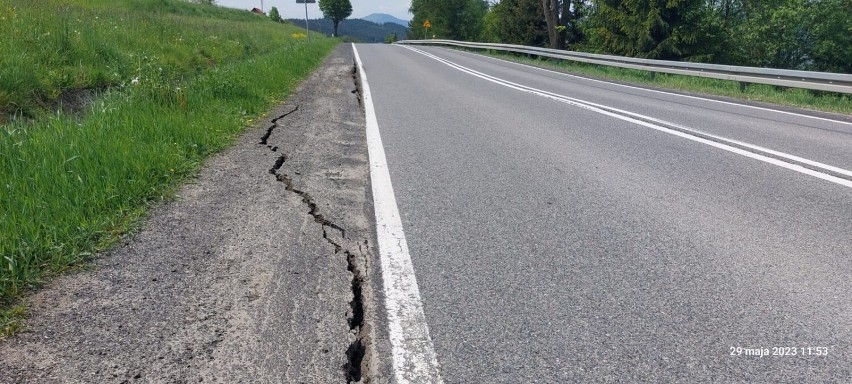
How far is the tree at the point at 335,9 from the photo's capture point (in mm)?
102875

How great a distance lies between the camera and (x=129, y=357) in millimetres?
2240

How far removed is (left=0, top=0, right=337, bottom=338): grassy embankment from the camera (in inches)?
125

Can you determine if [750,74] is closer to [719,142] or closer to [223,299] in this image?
[719,142]

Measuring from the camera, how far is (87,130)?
5.09m

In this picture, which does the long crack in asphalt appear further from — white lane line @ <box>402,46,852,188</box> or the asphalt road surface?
white lane line @ <box>402,46,852,188</box>

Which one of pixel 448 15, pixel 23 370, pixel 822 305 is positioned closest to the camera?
pixel 23 370

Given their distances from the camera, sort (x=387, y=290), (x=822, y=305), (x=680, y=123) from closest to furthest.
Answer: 1. (x=822, y=305)
2. (x=387, y=290)
3. (x=680, y=123)

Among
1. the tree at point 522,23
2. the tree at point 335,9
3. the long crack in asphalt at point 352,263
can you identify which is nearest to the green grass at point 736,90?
the long crack in asphalt at point 352,263

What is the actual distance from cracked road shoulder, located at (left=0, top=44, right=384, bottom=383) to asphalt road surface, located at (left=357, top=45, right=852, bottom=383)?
1.38 feet

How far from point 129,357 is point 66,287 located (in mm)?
814

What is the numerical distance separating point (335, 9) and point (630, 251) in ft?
352

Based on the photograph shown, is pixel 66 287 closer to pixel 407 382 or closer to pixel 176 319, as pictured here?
pixel 176 319

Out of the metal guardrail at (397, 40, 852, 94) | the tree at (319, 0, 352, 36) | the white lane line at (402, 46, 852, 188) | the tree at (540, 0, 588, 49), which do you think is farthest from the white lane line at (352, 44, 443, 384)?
the tree at (319, 0, 352, 36)

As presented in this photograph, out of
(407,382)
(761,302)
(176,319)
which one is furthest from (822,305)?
(176,319)
